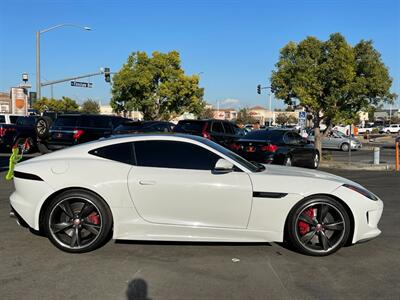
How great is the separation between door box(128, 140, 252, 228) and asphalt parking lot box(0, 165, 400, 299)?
446 mm

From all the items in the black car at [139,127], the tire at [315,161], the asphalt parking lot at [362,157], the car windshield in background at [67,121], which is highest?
the car windshield in background at [67,121]

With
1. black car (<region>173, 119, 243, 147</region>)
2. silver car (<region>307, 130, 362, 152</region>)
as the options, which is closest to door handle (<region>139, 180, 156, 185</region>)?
black car (<region>173, 119, 243, 147</region>)

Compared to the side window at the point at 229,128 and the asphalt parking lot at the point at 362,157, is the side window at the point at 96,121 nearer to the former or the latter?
the side window at the point at 229,128

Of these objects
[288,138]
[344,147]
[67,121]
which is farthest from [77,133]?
[344,147]

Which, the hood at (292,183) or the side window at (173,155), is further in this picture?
the side window at (173,155)

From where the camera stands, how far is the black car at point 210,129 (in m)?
16.7

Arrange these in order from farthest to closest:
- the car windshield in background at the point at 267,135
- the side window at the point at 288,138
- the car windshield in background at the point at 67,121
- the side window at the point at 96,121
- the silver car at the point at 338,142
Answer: the silver car at the point at 338,142 → the side window at the point at 96,121 → the car windshield in background at the point at 67,121 → the side window at the point at 288,138 → the car windshield in background at the point at 267,135

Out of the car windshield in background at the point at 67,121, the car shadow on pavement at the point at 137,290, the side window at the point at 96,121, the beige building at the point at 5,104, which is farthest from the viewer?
the beige building at the point at 5,104

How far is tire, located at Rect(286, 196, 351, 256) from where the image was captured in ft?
16.9

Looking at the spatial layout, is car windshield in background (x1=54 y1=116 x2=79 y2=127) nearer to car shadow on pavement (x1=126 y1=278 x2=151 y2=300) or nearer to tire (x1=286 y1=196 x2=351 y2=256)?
tire (x1=286 y1=196 x2=351 y2=256)

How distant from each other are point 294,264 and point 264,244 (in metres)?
0.79

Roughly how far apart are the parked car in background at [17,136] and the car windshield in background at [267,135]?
960cm

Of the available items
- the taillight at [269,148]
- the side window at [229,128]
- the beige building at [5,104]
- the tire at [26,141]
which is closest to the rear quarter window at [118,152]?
the taillight at [269,148]

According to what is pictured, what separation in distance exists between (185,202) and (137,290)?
4.14 feet
